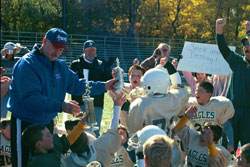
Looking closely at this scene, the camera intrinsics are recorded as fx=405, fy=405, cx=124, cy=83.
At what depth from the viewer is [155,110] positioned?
161 inches

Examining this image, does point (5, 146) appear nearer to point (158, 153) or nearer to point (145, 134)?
point (145, 134)

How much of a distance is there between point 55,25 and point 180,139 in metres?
28.4

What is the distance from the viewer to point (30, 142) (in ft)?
11.3

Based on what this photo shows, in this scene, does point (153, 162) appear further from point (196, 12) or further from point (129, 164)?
point (196, 12)

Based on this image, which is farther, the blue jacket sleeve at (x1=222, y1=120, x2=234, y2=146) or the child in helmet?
the blue jacket sleeve at (x1=222, y1=120, x2=234, y2=146)

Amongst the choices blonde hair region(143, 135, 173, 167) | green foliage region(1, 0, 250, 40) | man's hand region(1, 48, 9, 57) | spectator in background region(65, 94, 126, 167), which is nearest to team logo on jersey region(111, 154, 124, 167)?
spectator in background region(65, 94, 126, 167)

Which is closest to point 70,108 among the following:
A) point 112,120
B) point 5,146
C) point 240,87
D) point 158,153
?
point 112,120

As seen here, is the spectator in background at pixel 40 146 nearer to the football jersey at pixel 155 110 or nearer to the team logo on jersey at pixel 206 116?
the football jersey at pixel 155 110

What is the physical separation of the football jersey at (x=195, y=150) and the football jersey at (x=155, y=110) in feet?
0.89

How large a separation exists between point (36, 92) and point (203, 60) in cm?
423

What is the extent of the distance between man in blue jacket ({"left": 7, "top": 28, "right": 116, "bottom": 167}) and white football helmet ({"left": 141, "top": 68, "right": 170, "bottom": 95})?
0.78 meters

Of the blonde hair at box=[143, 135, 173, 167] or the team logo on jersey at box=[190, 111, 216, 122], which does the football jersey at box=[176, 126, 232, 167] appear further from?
the blonde hair at box=[143, 135, 173, 167]

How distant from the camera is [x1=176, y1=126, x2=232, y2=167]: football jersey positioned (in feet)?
14.1

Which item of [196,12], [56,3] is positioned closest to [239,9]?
[196,12]
